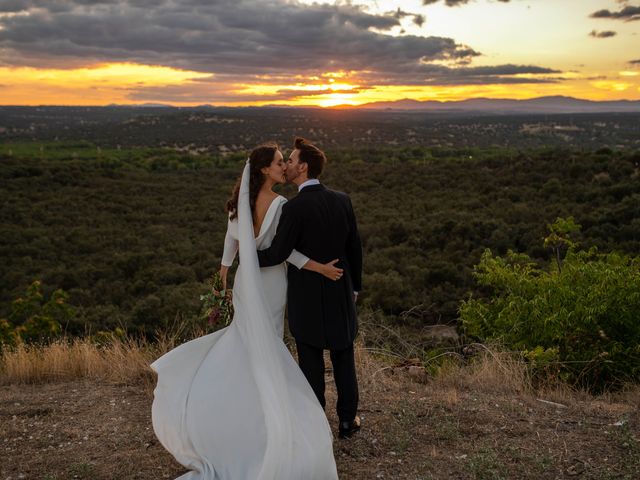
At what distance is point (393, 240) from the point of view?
24.1 m

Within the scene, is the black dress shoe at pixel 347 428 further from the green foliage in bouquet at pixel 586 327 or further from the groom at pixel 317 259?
the green foliage in bouquet at pixel 586 327

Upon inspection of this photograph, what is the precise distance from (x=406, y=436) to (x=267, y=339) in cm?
138

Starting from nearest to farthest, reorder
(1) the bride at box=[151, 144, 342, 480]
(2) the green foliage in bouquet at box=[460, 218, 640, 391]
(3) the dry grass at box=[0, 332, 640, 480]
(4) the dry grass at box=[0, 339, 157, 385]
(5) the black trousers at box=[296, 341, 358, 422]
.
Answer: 1. (1) the bride at box=[151, 144, 342, 480]
2. (3) the dry grass at box=[0, 332, 640, 480]
3. (5) the black trousers at box=[296, 341, 358, 422]
4. (4) the dry grass at box=[0, 339, 157, 385]
5. (2) the green foliage in bouquet at box=[460, 218, 640, 391]

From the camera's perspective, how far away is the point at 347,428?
182 inches

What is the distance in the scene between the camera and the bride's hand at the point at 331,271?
162 inches

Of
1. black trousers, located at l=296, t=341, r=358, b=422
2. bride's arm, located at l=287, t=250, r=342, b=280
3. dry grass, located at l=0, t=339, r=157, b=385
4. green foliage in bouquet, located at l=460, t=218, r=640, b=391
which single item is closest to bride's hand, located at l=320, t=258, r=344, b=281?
bride's arm, located at l=287, t=250, r=342, b=280

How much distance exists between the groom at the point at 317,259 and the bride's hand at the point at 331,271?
0.15ft

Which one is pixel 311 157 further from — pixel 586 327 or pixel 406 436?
pixel 586 327

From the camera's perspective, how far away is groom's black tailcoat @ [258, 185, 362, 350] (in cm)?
408

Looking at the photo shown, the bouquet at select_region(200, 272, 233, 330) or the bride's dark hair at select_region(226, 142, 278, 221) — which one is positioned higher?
the bride's dark hair at select_region(226, 142, 278, 221)

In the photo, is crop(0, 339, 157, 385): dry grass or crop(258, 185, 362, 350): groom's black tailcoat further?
crop(0, 339, 157, 385): dry grass

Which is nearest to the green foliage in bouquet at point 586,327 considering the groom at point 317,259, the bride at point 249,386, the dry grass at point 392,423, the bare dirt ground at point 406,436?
the dry grass at point 392,423

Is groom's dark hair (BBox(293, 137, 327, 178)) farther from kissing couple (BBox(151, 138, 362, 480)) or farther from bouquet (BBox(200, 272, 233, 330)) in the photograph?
bouquet (BBox(200, 272, 233, 330))

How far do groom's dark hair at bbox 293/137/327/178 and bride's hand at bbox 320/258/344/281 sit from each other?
0.59 metres
